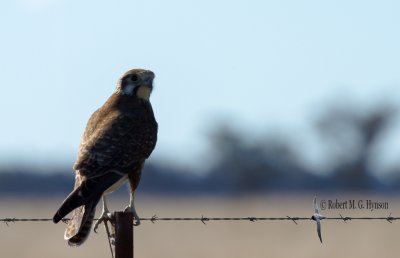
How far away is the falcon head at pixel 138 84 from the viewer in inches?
558

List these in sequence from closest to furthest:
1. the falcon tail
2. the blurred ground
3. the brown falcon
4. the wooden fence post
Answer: the wooden fence post
the falcon tail
the brown falcon
the blurred ground

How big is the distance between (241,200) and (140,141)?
5834cm

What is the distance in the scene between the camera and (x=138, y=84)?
46.6 feet

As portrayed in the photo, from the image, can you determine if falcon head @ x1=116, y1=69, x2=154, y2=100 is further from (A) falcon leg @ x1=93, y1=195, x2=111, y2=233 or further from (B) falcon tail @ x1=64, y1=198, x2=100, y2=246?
(B) falcon tail @ x1=64, y1=198, x2=100, y2=246

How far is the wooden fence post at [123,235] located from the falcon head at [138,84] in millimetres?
3601

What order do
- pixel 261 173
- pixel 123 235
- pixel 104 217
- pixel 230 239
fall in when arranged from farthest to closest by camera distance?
pixel 261 173
pixel 230 239
pixel 104 217
pixel 123 235

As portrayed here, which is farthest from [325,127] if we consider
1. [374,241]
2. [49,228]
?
[374,241]

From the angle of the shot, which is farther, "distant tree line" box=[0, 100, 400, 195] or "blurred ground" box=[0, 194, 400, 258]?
"distant tree line" box=[0, 100, 400, 195]

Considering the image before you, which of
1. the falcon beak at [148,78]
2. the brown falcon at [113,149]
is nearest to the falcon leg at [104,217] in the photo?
the brown falcon at [113,149]

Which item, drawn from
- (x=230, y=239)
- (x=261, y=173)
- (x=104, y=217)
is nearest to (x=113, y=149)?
(x=104, y=217)

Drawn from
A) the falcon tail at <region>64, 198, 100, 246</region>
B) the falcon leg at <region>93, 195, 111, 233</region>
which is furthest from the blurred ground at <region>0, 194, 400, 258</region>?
the falcon tail at <region>64, 198, 100, 246</region>

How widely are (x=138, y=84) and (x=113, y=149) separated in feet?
4.39

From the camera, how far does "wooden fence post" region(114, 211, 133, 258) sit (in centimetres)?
1062

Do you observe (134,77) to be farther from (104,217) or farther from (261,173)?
(261,173)
